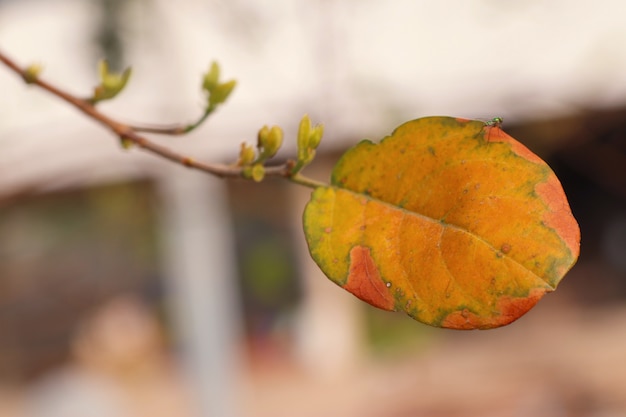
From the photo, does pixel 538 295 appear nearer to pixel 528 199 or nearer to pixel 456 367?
pixel 528 199

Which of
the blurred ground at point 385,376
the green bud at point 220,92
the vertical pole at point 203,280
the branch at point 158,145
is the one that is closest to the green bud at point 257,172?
the branch at point 158,145

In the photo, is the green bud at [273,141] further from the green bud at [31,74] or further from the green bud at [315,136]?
the green bud at [31,74]

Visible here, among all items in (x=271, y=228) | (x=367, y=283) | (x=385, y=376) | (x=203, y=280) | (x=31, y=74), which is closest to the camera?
(x=367, y=283)

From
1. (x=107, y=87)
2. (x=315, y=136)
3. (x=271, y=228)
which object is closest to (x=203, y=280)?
(x=271, y=228)

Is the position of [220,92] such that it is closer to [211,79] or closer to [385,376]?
[211,79]

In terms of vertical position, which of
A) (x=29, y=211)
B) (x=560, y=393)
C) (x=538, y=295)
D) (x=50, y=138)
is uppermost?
(x=538, y=295)

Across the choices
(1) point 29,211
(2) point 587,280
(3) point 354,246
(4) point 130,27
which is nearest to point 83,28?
(4) point 130,27
